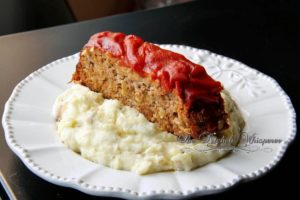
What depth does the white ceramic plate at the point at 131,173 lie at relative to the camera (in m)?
1.49

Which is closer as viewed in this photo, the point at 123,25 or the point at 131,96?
the point at 131,96

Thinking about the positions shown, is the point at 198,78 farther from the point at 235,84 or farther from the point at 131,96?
the point at 235,84

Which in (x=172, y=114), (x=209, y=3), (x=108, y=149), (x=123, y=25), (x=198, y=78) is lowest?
(x=108, y=149)

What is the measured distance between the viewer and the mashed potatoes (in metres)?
1.60

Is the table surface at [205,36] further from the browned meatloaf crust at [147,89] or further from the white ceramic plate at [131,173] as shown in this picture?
the browned meatloaf crust at [147,89]

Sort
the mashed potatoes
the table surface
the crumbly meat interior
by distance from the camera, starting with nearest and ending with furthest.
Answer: the mashed potatoes
the crumbly meat interior
the table surface

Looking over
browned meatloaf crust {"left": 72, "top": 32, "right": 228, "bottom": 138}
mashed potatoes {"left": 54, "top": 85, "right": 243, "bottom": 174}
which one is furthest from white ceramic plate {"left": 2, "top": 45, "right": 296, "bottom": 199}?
browned meatloaf crust {"left": 72, "top": 32, "right": 228, "bottom": 138}

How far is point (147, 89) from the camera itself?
1.82 metres

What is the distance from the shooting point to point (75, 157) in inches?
64.5

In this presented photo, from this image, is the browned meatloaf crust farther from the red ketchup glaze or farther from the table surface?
the table surface

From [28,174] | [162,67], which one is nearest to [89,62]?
[162,67]

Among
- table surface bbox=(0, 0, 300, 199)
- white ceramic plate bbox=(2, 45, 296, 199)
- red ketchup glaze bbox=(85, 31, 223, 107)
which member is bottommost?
white ceramic plate bbox=(2, 45, 296, 199)

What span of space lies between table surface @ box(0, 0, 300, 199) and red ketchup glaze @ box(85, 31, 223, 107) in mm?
404

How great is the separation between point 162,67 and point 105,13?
8.05 feet
